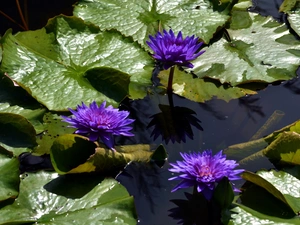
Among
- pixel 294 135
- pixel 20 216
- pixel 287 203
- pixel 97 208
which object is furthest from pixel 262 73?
pixel 20 216

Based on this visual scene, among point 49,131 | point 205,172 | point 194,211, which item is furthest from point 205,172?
point 49,131

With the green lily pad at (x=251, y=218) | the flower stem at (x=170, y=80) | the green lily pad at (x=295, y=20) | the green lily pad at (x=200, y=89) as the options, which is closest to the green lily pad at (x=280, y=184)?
the green lily pad at (x=251, y=218)

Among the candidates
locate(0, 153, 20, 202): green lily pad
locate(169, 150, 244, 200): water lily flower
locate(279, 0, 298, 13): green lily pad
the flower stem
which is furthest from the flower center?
locate(279, 0, 298, 13): green lily pad

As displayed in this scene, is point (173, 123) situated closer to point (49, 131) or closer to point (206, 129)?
point (206, 129)

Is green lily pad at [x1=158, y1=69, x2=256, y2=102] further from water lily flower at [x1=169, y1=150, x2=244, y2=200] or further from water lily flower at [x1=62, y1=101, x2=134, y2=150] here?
water lily flower at [x1=169, y1=150, x2=244, y2=200]

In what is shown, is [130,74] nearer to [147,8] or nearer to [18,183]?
[147,8]

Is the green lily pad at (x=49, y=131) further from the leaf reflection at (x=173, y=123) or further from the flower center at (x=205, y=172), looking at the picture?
the flower center at (x=205, y=172)

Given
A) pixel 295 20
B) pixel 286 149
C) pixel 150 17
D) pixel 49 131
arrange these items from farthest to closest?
pixel 295 20 < pixel 150 17 < pixel 49 131 < pixel 286 149
